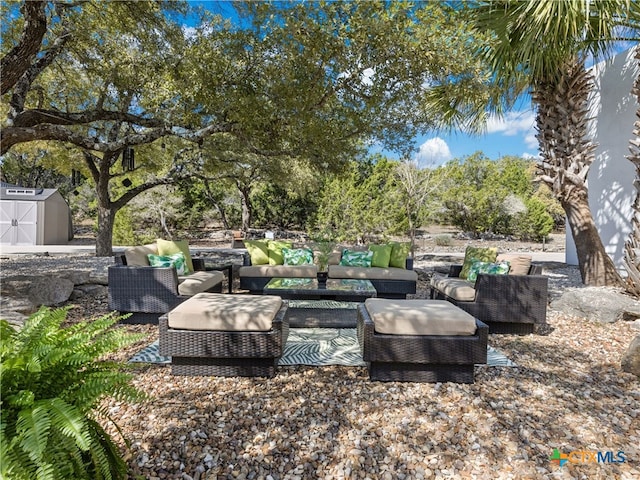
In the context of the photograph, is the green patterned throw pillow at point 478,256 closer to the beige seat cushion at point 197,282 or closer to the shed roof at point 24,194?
the beige seat cushion at point 197,282

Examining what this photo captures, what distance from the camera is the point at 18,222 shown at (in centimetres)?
1301

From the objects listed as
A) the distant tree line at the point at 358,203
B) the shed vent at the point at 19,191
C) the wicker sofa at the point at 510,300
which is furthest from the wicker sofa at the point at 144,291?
the shed vent at the point at 19,191

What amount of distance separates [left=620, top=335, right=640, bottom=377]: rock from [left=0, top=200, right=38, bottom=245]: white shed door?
619 inches

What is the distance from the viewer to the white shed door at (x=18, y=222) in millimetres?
12913

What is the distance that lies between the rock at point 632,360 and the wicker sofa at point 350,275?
242cm

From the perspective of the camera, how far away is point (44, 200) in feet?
43.0

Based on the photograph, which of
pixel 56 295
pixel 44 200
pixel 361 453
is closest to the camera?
pixel 361 453

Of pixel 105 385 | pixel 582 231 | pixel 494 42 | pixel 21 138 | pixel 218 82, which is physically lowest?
pixel 105 385

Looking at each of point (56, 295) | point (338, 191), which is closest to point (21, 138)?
point (56, 295)

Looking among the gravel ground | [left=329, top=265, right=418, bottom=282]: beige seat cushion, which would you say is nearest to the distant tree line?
[left=329, top=265, right=418, bottom=282]: beige seat cushion

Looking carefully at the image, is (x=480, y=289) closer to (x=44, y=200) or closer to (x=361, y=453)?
(x=361, y=453)

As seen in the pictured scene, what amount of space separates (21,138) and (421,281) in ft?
20.5

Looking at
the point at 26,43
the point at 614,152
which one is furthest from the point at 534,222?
the point at 26,43

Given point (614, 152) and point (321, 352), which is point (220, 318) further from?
point (614, 152)
